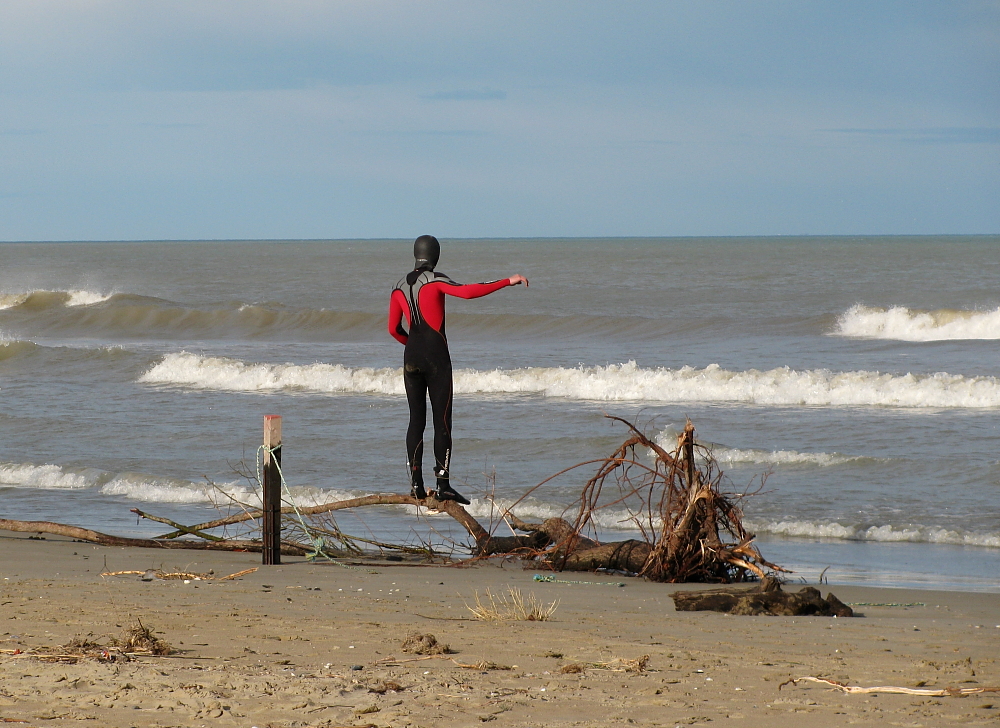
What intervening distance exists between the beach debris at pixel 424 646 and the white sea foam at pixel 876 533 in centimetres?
456

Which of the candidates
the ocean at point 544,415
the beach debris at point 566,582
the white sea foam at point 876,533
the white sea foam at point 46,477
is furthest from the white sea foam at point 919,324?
the beach debris at point 566,582

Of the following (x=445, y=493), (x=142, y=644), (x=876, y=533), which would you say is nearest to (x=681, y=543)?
(x=445, y=493)

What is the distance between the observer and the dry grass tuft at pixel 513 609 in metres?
5.28

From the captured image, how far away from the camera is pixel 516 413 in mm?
15141

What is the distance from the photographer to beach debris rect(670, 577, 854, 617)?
5.59 metres

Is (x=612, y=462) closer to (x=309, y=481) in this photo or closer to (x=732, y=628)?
(x=732, y=628)

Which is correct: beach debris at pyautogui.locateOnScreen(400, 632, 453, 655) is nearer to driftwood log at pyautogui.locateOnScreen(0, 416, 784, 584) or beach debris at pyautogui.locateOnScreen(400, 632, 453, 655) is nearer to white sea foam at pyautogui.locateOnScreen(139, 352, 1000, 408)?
driftwood log at pyautogui.locateOnScreen(0, 416, 784, 584)

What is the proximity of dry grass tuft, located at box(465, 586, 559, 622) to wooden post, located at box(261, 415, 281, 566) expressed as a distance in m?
1.76

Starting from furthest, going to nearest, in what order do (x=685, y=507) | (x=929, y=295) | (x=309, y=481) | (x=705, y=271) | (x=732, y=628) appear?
(x=705, y=271), (x=929, y=295), (x=309, y=481), (x=685, y=507), (x=732, y=628)

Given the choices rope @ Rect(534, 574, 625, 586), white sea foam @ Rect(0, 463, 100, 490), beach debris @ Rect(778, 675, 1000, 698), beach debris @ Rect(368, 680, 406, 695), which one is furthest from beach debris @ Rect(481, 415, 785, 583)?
white sea foam @ Rect(0, 463, 100, 490)


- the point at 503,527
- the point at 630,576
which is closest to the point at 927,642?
the point at 630,576

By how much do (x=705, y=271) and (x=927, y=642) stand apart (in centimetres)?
5957

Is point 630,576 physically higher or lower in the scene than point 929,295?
lower

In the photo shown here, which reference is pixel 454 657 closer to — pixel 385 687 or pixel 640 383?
pixel 385 687
